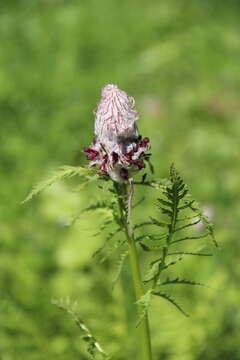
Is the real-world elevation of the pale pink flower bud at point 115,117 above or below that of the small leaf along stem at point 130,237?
above

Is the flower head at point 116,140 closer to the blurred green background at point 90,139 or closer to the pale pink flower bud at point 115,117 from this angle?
the pale pink flower bud at point 115,117

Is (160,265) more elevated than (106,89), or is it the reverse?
(106,89)

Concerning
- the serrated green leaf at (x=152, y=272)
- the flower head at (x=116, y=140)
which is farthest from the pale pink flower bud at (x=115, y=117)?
the serrated green leaf at (x=152, y=272)

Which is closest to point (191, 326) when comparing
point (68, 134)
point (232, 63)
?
point (68, 134)

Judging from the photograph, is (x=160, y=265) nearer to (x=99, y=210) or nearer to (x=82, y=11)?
(x=99, y=210)

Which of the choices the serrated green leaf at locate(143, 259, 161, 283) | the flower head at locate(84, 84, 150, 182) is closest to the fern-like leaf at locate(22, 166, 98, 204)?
the flower head at locate(84, 84, 150, 182)

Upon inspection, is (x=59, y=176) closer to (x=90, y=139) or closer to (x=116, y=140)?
(x=116, y=140)
